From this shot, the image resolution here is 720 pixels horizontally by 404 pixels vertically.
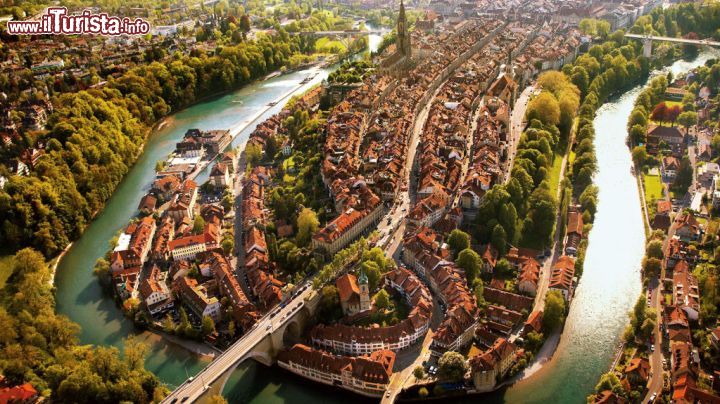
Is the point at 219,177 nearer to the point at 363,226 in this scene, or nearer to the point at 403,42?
the point at 363,226

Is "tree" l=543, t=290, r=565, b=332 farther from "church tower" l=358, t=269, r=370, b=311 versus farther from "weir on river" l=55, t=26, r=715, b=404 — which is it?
"church tower" l=358, t=269, r=370, b=311

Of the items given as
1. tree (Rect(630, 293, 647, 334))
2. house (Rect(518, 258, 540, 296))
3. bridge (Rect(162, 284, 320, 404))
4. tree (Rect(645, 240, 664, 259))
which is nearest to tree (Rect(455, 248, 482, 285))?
house (Rect(518, 258, 540, 296))

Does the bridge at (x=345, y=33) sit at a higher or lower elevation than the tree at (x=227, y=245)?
higher

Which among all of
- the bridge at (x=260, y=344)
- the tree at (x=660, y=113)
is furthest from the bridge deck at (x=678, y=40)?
the bridge at (x=260, y=344)

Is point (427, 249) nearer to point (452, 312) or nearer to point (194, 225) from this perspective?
point (452, 312)

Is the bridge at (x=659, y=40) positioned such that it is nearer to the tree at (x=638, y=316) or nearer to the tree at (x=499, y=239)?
the tree at (x=499, y=239)

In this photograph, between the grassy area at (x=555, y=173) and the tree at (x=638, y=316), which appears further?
the grassy area at (x=555, y=173)
